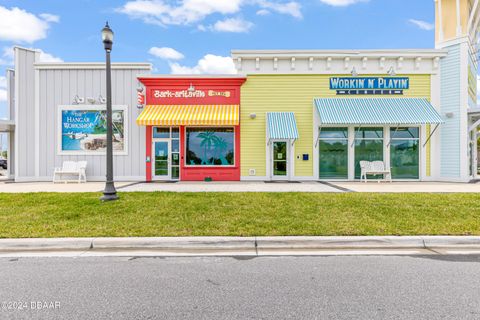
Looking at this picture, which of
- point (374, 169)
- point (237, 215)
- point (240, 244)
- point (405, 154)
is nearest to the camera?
point (240, 244)

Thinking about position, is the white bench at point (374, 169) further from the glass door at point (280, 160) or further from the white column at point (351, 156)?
the glass door at point (280, 160)

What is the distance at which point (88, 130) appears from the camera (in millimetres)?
15234

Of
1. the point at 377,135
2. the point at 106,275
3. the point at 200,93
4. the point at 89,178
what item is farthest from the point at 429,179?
the point at 89,178

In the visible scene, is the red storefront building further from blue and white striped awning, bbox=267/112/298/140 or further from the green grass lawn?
the green grass lawn

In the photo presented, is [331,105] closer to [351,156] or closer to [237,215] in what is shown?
[351,156]

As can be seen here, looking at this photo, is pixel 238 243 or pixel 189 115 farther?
pixel 189 115

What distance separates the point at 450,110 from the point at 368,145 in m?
4.42

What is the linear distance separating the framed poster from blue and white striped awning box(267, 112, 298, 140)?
7.71 meters

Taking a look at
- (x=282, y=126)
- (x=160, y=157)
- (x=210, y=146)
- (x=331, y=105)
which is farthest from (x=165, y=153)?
(x=331, y=105)

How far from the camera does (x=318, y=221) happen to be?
639 centimetres

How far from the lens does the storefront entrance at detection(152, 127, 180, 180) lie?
50.2 ft

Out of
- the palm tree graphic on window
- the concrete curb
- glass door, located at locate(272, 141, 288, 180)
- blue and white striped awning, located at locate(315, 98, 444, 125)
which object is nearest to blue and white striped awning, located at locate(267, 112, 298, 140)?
glass door, located at locate(272, 141, 288, 180)

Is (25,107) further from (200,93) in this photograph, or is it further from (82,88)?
(200,93)

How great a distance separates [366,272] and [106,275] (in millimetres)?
3745
